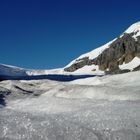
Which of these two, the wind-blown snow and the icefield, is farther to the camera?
the wind-blown snow

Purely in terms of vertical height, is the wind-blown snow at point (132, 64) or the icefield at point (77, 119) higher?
the wind-blown snow at point (132, 64)

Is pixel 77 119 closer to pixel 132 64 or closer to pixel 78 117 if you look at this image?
pixel 78 117

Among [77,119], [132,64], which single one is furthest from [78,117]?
[132,64]

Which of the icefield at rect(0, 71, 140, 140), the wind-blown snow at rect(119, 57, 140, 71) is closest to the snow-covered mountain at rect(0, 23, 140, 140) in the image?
the icefield at rect(0, 71, 140, 140)

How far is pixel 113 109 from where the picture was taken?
15.7 meters

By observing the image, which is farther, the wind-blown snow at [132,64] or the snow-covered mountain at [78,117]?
the wind-blown snow at [132,64]

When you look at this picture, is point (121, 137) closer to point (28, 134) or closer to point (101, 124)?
point (101, 124)

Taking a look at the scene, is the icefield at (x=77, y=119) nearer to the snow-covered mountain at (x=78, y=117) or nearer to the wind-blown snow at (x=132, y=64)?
the snow-covered mountain at (x=78, y=117)

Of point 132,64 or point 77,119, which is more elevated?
point 132,64

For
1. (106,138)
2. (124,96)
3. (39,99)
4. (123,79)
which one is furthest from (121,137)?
(123,79)

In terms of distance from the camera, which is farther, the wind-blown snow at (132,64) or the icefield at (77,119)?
the wind-blown snow at (132,64)

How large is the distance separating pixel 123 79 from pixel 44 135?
52.3 feet

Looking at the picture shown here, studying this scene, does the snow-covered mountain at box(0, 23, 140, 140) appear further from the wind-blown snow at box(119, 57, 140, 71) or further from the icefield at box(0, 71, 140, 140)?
the wind-blown snow at box(119, 57, 140, 71)

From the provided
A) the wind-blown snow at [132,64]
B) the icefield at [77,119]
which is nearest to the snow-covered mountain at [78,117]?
the icefield at [77,119]
